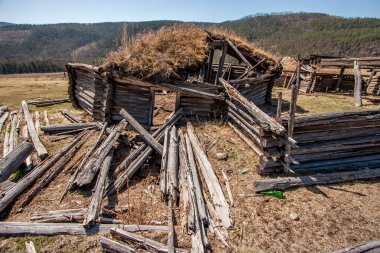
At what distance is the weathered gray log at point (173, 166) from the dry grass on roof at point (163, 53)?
2802 mm

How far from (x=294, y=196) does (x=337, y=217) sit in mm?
931

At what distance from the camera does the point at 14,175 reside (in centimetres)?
671

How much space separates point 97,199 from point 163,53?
269 inches

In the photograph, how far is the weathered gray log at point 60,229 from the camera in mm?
4434

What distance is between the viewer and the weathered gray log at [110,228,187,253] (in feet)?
13.1

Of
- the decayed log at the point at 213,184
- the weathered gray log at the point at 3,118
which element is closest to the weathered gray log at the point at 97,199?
the decayed log at the point at 213,184

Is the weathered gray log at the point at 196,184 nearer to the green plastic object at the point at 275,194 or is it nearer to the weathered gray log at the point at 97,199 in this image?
the green plastic object at the point at 275,194

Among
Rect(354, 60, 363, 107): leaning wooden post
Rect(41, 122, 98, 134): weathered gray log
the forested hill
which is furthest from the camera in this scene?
the forested hill

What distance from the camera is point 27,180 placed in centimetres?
602

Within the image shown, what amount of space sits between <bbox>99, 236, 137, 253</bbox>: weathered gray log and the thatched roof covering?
630 centimetres

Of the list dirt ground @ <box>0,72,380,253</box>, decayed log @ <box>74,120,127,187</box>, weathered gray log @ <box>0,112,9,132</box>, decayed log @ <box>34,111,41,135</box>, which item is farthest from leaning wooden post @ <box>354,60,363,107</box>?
weathered gray log @ <box>0,112,9,132</box>

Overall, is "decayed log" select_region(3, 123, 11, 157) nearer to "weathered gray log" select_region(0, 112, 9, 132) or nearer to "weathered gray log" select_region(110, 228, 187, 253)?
"weathered gray log" select_region(0, 112, 9, 132)

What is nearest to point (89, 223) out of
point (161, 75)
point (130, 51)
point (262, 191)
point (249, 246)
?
point (249, 246)

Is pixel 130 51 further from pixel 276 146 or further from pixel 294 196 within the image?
pixel 294 196
